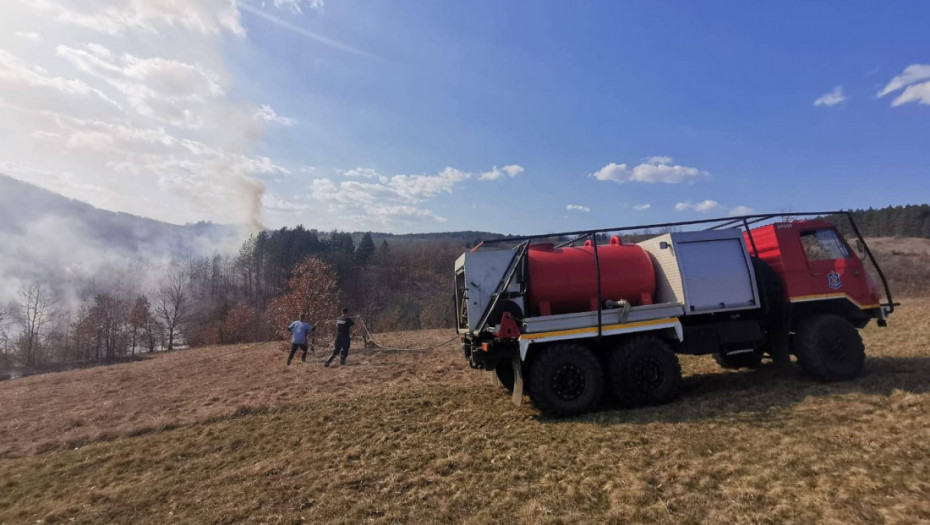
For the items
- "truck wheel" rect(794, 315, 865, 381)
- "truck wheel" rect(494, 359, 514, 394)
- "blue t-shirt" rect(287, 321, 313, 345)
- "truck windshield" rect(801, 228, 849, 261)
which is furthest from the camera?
"blue t-shirt" rect(287, 321, 313, 345)

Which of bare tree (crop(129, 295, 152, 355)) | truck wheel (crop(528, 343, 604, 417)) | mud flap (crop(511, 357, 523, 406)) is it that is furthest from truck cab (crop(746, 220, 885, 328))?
bare tree (crop(129, 295, 152, 355))

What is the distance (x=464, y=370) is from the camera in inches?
468

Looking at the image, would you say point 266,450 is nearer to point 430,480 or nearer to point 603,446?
point 430,480

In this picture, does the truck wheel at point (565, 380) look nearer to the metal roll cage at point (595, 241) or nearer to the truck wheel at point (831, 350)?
the metal roll cage at point (595, 241)

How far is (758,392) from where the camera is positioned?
746 cm

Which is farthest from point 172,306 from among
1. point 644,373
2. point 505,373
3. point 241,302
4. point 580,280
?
point 644,373

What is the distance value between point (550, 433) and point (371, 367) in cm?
807

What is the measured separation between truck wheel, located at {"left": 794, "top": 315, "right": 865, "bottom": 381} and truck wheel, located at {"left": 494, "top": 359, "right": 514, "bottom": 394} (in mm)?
5406

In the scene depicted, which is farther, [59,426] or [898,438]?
[59,426]

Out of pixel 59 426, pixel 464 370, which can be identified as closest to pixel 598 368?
pixel 464 370

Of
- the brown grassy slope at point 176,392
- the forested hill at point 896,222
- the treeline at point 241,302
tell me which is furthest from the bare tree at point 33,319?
the forested hill at point 896,222

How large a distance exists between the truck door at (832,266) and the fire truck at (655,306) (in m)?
0.02

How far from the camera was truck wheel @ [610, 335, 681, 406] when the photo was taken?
7273 millimetres

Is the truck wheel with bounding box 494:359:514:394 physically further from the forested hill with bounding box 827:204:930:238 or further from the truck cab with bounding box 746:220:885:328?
the forested hill with bounding box 827:204:930:238
